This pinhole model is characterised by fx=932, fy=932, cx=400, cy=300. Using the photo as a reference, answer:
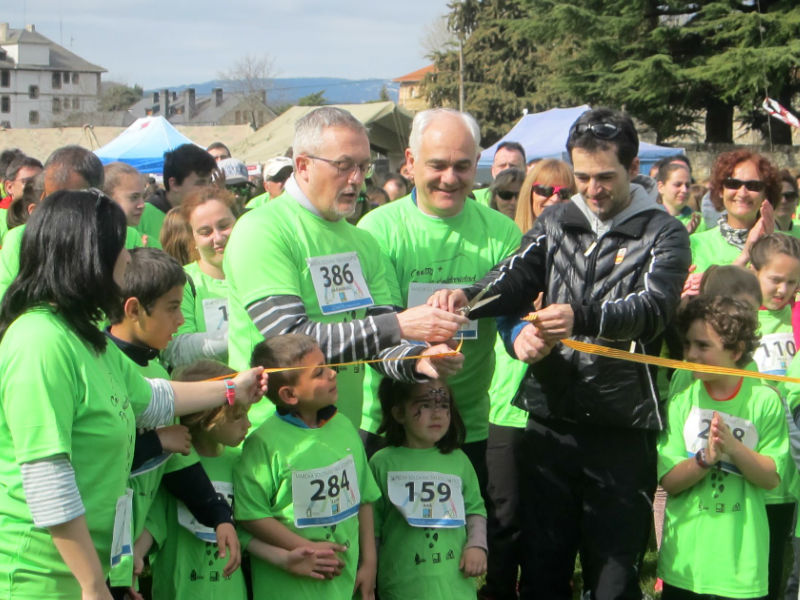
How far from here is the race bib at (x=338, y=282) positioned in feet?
11.8

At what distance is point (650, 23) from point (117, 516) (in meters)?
34.9

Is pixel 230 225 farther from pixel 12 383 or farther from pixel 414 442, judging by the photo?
pixel 12 383

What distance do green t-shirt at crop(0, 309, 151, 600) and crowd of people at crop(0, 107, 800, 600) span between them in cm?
1

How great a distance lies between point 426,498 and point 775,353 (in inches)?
85.9

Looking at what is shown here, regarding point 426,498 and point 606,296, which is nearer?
point 606,296

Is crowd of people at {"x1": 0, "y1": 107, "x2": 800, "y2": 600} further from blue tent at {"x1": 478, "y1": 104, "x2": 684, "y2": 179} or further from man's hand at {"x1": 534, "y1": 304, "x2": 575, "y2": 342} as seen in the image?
blue tent at {"x1": 478, "y1": 104, "x2": 684, "y2": 179}

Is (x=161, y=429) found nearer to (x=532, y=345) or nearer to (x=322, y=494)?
(x=322, y=494)

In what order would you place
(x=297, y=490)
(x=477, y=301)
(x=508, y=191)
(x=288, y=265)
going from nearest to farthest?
(x=288, y=265) < (x=297, y=490) < (x=477, y=301) < (x=508, y=191)

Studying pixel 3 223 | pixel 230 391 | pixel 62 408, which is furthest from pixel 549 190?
pixel 3 223

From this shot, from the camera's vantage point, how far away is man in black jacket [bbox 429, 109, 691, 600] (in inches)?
141

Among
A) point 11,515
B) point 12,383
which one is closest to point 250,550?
point 11,515

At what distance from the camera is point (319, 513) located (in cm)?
365

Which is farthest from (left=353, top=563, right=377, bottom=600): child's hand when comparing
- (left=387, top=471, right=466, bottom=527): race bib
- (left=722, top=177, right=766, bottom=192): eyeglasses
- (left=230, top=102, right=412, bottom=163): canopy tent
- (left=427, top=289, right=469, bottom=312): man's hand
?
(left=230, top=102, right=412, bottom=163): canopy tent

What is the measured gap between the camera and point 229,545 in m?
3.44
